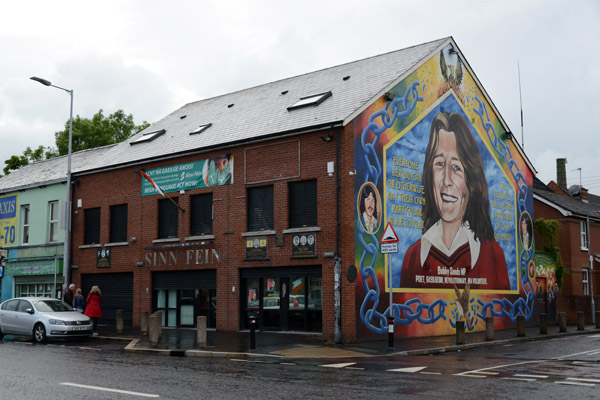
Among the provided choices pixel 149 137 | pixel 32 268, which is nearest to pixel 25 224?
pixel 32 268

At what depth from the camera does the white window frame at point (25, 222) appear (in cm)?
3212

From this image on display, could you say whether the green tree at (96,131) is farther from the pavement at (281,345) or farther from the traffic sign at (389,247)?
the traffic sign at (389,247)

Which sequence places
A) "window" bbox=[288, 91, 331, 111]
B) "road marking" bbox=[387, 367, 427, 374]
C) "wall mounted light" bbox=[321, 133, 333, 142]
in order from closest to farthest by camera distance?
1. "road marking" bbox=[387, 367, 427, 374]
2. "wall mounted light" bbox=[321, 133, 333, 142]
3. "window" bbox=[288, 91, 331, 111]

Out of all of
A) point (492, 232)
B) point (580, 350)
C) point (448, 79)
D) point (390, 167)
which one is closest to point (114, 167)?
point (390, 167)

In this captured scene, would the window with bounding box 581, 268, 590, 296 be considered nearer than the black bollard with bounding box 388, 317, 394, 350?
No

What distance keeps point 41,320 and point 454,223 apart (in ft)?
50.0

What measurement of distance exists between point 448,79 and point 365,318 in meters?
10.9

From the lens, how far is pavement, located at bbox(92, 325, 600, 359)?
1709 centimetres

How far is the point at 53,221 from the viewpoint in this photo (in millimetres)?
30844

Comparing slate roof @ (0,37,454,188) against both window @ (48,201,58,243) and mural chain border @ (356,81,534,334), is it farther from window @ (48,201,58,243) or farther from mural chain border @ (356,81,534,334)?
window @ (48,201,58,243)

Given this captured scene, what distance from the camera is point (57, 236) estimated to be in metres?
30.6

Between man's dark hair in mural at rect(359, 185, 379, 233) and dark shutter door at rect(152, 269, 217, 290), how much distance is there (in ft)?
20.7

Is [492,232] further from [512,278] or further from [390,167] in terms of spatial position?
[390,167]

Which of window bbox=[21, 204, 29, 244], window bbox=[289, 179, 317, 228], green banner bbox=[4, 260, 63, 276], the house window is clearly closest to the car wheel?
the house window
